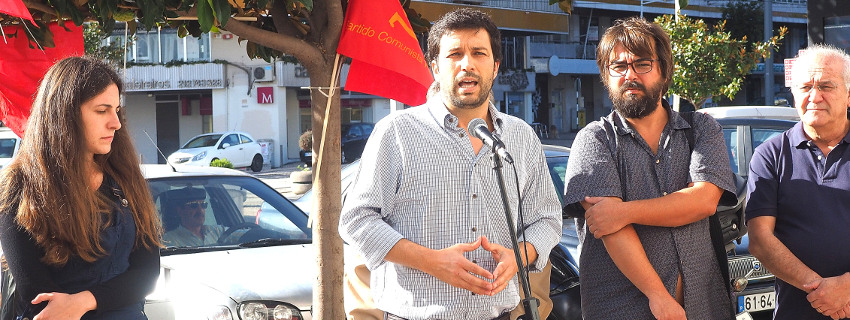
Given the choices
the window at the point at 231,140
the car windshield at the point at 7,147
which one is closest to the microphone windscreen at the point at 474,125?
the car windshield at the point at 7,147

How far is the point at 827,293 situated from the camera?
3572mm

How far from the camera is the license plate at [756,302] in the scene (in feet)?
19.3

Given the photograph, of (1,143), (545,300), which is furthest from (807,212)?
(1,143)

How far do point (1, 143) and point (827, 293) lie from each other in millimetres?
16011

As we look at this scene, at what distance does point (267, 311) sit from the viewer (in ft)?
15.6

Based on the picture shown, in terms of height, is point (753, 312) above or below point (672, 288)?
below

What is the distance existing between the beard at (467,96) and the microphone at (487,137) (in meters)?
0.17

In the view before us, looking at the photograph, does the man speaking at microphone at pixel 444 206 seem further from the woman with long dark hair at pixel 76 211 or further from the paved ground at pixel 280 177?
the paved ground at pixel 280 177

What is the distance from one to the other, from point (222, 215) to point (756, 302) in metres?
3.59

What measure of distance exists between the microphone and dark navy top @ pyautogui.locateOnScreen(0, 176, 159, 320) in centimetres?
123

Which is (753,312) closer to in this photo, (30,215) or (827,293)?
(827,293)

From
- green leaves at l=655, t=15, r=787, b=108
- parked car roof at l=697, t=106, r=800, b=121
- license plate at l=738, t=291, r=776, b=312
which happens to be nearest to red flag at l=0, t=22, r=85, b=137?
license plate at l=738, t=291, r=776, b=312

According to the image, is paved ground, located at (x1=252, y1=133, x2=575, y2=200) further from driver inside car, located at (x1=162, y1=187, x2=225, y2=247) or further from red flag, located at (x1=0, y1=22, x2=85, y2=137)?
red flag, located at (x1=0, y1=22, x2=85, y2=137)

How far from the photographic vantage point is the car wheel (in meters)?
32.3
